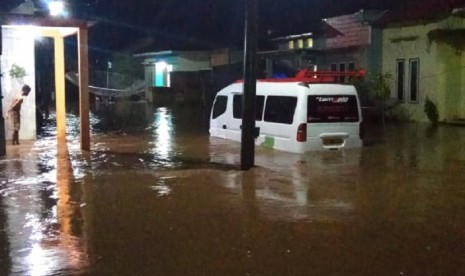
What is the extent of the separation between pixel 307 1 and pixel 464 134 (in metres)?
21.2

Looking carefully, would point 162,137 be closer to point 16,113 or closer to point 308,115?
point 16,113

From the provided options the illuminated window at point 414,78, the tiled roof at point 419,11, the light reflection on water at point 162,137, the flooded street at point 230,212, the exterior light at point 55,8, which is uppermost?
the tiled roof at point 419,11

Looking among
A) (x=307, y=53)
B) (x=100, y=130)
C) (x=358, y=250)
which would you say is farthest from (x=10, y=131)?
(x=307, y=53)

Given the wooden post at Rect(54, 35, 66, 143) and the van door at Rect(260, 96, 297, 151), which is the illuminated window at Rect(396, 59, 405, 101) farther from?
the wooden post at Rect(54, 35, 66, 143)

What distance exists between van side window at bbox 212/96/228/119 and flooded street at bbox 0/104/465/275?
1831 mm

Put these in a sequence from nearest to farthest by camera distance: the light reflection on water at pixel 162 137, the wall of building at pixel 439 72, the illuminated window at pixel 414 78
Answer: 1. the light reflection on water at pixel 162 137
2. the wall of building at pixel 439 72
3. the illuminated window at pixel 414 78

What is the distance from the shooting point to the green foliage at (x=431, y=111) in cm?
2581

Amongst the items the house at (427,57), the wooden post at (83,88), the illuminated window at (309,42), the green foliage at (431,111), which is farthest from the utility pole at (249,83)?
the illuminated window at (309,42)

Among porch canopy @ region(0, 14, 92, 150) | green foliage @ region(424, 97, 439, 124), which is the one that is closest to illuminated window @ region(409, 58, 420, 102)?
green foliage @ region(424, 97, 439, 124)

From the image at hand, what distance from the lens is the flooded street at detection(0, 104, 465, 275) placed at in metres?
Answer: 7.33

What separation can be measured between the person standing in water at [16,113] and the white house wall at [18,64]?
0.93 meters

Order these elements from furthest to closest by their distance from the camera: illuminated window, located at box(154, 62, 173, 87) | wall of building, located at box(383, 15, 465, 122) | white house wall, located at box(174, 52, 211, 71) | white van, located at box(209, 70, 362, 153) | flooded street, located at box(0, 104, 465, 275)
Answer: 1. illuminated window, located at box(154, 62, 173, 87)
2. white house wall, located at box(174, 52, 211, 71)
3. wall of building, located at box(383, 15, 465, 122)
4. white van, located at box(209, 70, 362, 153)
5. flooded street, located at box(0, 104, 465, 275)

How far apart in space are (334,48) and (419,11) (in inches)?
218

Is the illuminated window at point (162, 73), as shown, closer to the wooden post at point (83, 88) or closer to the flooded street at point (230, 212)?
the wooden post at point (83, 88)
